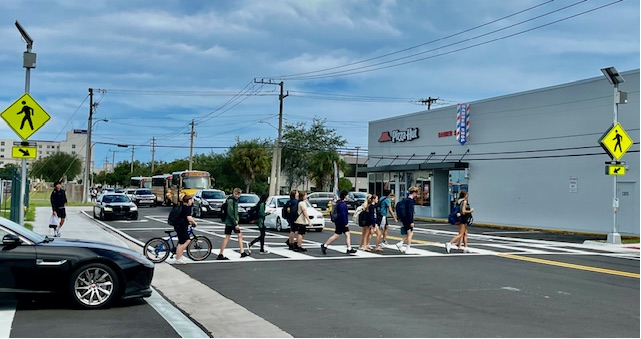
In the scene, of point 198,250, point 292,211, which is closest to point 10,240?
point 198,250

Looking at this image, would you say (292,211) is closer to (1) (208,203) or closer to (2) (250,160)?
(1) (208,203)

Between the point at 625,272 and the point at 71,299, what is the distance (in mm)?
11184

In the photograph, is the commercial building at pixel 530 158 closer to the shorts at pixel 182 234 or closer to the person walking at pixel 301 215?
the person walking at pixel 301 215

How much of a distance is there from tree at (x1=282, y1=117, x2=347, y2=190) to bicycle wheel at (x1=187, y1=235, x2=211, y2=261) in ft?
164

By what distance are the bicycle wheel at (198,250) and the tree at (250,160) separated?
185ft

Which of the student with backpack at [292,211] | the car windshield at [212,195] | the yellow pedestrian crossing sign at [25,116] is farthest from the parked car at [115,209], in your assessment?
the yellow pedestrian crossing sign at [25,116]

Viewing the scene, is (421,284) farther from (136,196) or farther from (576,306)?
(136,196)

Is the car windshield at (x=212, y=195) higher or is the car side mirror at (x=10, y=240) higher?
the car windshield at (x=212, y=195)

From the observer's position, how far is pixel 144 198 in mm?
55188

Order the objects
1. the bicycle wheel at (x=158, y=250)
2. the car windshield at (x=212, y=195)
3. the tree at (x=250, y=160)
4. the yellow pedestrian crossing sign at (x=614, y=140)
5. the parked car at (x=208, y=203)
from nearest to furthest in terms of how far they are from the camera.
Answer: the bicycle wheel at (x=158, y=250)
the yellow pedestrian crossing sign at (x=614, y=140)
the parked car at (x=208, y=203)
the car windshield at (x=212, y=195)
the tree at (x=250, y=160)

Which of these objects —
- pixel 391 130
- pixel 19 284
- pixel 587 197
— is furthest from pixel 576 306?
pixel 391 130

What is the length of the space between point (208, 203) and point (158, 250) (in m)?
21.3

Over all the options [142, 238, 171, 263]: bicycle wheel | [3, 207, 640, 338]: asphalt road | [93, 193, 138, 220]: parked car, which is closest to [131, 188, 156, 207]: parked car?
[93, 193, 138, 220]: parked car

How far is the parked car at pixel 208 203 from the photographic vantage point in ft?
117
